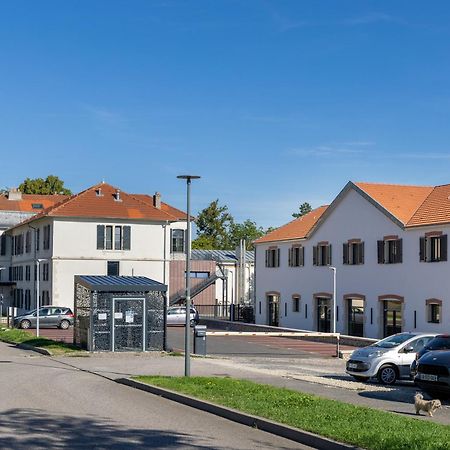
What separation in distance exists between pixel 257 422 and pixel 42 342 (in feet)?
77.1

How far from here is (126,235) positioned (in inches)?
2534

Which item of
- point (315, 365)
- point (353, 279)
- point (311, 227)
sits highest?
point (311, 227)

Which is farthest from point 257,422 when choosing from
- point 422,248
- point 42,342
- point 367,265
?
point 367,265

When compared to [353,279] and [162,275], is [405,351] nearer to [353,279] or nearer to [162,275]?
[353,279]

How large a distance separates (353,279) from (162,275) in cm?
2218

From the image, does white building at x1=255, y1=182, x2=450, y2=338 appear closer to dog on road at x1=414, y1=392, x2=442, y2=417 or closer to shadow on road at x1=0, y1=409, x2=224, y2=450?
dog on road at x1=414, y1=392, x2=442, y2=417

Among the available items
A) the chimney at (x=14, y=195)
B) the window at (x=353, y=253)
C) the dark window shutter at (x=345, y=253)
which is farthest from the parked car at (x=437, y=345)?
the chimney at (x=14, y=195)

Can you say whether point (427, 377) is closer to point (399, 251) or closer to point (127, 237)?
point (399, 251)

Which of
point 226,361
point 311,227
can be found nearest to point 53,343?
point 226,361

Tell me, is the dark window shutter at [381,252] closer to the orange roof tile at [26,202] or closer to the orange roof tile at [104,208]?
the orange roof tile at [104,208]

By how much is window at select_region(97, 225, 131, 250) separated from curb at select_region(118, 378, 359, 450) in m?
45.2

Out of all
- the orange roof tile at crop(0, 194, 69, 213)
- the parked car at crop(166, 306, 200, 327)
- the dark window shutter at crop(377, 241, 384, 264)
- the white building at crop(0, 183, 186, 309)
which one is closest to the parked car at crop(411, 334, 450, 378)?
the dark window shutter at crop(377, 241, 384, 264)

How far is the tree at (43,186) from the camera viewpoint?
10262 cm

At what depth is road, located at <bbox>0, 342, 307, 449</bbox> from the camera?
11.8m
